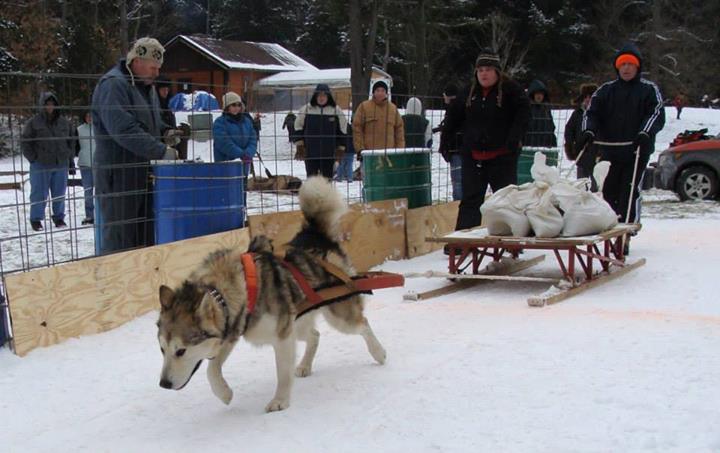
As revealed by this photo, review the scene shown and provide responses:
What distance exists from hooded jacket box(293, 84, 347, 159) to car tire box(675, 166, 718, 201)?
752cm

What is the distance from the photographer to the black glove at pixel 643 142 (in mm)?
7586

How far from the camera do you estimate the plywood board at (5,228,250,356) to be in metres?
4.97

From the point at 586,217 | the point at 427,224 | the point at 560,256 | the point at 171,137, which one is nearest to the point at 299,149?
the point at 427,224

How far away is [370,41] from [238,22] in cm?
2704

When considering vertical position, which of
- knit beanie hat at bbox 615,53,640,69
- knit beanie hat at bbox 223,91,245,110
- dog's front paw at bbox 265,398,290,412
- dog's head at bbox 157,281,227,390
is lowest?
dog's front paw at bbox 265,398,290,412

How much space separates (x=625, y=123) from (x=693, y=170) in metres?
7.45

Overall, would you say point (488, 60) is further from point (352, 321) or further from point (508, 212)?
point (352, 321)

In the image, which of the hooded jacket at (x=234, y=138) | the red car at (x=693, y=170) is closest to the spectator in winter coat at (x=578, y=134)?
the hooded jacket at (x=234, y=138)

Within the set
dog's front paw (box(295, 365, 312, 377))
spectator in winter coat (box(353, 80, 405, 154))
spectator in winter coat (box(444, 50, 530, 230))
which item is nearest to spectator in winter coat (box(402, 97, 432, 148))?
spectator in winter coat (box(353, 80, 405, 154))

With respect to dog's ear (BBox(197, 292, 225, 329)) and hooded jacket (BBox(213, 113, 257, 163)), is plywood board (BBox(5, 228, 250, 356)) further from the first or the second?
dog's ear (BBox(197, 292, 225, 329))

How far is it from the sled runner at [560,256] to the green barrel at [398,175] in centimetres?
127

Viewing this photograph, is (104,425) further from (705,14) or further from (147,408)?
(705,14)

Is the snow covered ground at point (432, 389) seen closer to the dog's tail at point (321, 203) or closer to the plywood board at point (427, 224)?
the dog's tail at point (321, 203)

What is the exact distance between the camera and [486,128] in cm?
746
